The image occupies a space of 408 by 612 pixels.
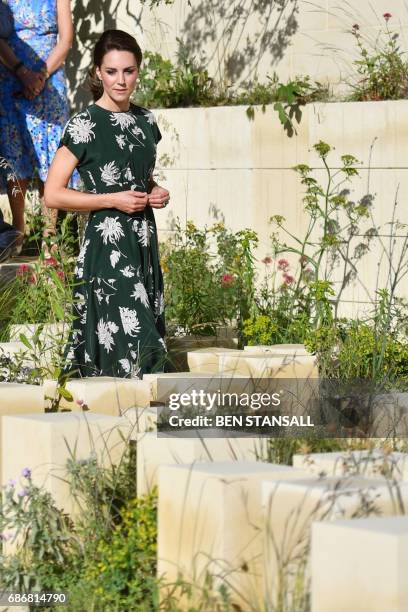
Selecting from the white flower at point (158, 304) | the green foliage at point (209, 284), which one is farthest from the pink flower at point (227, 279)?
the white flower at point (158, 304)

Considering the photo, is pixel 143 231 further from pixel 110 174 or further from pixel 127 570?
pixel 127 570

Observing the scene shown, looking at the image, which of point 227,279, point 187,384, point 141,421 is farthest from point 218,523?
point 227,279

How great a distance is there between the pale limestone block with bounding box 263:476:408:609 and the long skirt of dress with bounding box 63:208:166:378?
7.49 ft

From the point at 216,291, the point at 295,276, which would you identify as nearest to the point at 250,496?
the point at 216,291

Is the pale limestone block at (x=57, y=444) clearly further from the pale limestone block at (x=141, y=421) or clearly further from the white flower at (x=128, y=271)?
the white flower at (x=128, y=271)

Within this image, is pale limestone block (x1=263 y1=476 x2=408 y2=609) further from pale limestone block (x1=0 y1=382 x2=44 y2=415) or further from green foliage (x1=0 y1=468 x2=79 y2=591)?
pale limestone block (x1=0 y1=382 x2=44 y2=415)

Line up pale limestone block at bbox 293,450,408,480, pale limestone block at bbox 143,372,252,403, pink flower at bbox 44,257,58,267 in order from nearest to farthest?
1. pale limestone block at bbox 293,450,408,480
2. pale limestone block at bbox 143,372,252,403
3. pink flower at bbox 44,257,58,267

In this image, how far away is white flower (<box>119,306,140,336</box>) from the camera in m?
5.58

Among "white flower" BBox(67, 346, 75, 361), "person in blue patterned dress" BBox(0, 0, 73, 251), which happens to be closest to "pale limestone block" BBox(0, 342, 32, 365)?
"white flower" BBox(67, 346, 75, 361)

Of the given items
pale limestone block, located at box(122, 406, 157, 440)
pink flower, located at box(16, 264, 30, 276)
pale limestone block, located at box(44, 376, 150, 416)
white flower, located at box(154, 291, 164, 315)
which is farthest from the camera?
pink flower, located at box(16, 264, 30, 276)

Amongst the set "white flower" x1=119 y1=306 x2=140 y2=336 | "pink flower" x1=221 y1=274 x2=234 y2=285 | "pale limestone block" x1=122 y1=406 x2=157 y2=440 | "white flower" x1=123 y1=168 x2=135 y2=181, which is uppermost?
"white flower" x1=123 y1=168 x2=135 y2=181

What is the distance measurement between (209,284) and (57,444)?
3.16 m

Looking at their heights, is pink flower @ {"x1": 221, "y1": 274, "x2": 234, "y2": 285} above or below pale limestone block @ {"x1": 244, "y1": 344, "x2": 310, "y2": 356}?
above

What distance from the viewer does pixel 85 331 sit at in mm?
5633
